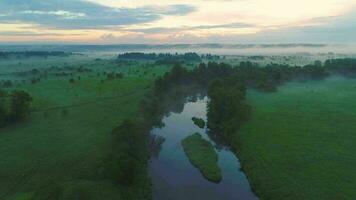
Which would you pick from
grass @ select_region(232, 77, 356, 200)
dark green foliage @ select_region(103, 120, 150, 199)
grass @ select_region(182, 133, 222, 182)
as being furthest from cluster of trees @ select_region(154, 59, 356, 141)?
dark green foliage @ select_region(103, 120, 150, 199)

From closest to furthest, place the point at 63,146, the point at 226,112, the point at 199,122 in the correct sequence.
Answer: the point at 63,146 → the point at 226,112 → the point at 199,122

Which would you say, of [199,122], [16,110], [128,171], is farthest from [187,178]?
[16,110]

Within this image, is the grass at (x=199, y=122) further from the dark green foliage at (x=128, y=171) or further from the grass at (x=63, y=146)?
the dark green foliage at (x=128, y=171)

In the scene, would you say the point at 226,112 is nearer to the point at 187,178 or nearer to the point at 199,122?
the point at 199,122

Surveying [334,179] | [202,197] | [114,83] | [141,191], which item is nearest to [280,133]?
[334,179]

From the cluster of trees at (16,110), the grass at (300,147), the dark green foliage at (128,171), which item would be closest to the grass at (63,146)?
the dark green foliage at (128,171)

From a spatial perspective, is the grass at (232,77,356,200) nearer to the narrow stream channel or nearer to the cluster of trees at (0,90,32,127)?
the narrow stream channel
